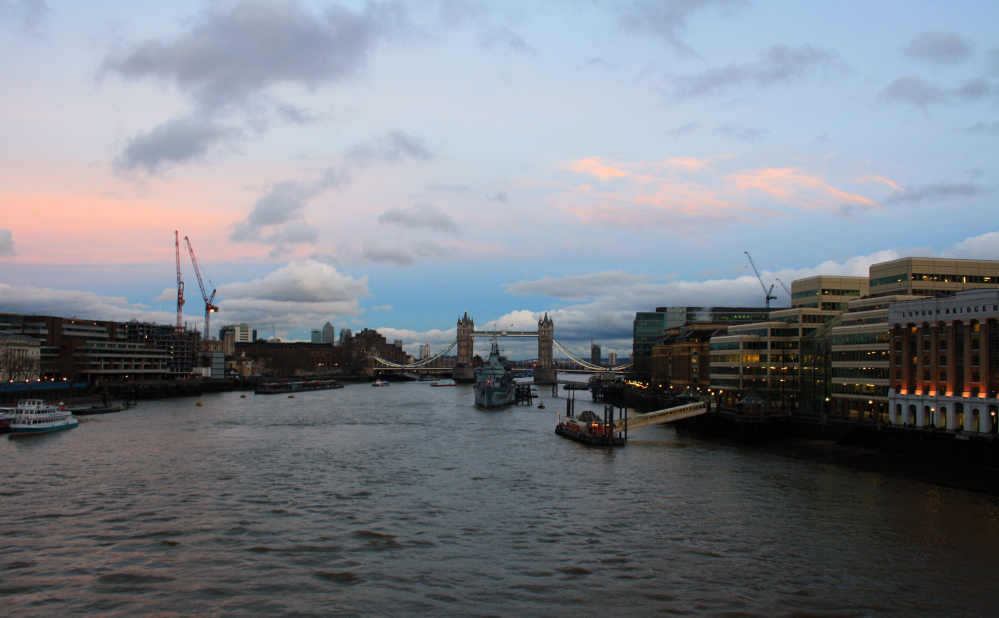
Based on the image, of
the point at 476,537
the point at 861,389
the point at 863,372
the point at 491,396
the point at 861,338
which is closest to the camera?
the point at 476,537

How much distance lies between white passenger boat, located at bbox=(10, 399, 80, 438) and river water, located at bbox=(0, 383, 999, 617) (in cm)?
808

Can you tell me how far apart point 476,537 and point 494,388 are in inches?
3063

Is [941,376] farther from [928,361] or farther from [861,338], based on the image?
[861,338]

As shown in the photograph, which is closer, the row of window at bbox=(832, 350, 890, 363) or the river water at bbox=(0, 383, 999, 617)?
the river water at bbox=(0, 383, 999, 617)

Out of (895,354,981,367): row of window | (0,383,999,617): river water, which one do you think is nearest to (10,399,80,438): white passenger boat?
(0,383,999,617): river water

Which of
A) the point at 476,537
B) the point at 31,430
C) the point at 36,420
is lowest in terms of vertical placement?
the point at 476,537

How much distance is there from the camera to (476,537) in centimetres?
2720

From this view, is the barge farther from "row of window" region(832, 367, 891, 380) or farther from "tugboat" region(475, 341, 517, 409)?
"row of window" region(832, 367, 891, 380)

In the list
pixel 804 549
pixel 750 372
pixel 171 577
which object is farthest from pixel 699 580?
pixel 750 372

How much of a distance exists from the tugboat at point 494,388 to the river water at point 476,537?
53.4 meters

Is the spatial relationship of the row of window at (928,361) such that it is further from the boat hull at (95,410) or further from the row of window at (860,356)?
the boat hull at (95,410)

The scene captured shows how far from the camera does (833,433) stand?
53156 mm

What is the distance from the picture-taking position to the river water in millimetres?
20828

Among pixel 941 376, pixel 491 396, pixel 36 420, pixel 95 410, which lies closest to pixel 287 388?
pixel 491 396
